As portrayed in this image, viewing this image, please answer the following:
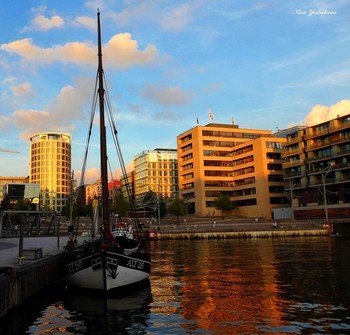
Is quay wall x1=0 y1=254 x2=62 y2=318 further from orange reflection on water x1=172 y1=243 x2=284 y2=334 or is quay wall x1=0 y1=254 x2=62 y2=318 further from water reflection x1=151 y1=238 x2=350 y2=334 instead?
orange reflection on water x1=172 y1=243 x2=284 y2=334

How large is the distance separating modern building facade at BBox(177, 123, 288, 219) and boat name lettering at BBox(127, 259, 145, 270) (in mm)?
120548

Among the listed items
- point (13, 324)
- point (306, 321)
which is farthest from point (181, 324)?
point (13, 324)

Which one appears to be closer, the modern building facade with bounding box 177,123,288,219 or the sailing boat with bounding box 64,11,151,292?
the sailing boat with bounding box 64,11,151,292

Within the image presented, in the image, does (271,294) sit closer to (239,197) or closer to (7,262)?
(7,262)

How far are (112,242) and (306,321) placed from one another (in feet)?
43.1

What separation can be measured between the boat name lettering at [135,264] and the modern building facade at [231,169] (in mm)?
120548

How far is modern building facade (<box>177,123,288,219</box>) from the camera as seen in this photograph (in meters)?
144

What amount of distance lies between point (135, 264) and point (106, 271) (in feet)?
7.53

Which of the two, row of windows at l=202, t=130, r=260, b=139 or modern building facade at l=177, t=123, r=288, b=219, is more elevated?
row of windows at l=202, t=130, r=260, b=139

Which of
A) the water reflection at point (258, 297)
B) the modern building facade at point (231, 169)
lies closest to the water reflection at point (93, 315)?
the water reflection at point (258, 297)

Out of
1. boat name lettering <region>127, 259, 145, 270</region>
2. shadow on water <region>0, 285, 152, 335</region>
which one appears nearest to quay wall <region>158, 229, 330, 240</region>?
boat name lettering <region>127, 259, 145, 270</region>

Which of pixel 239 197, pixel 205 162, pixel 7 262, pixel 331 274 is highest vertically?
pixel 205 162

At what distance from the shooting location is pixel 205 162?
6230 inches

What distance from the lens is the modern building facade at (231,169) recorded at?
473ft
